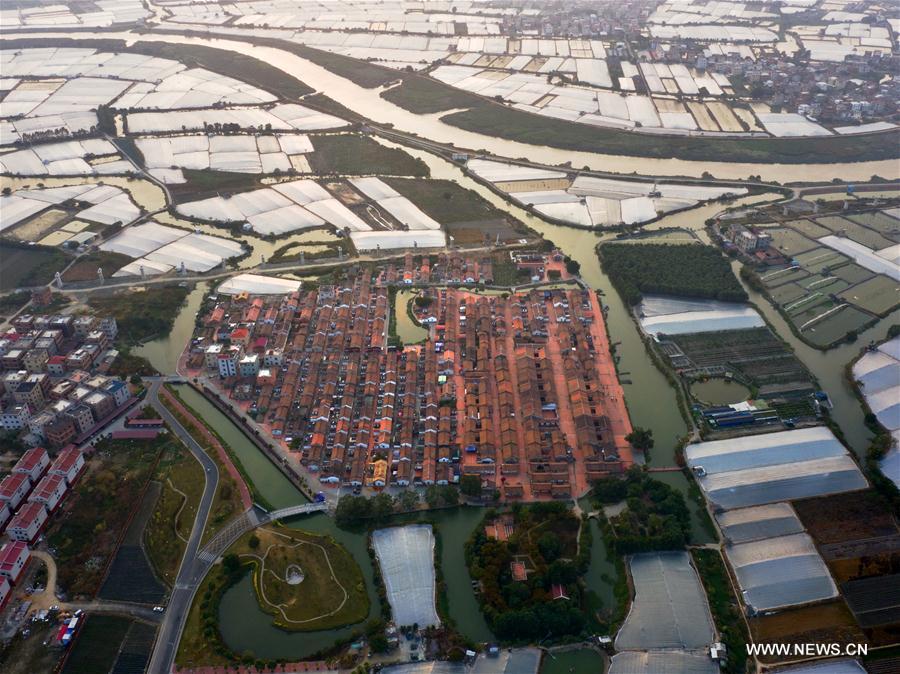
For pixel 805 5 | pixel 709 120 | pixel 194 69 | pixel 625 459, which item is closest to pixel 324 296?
pixel 625 459

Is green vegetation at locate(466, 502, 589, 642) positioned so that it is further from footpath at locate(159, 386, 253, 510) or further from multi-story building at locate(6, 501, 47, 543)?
multi-story building at locate(6, 501, 47, 543)

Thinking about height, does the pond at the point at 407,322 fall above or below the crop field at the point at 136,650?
above

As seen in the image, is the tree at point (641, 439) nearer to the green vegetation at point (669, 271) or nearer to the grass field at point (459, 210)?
the green vegetation at point (669, 271)

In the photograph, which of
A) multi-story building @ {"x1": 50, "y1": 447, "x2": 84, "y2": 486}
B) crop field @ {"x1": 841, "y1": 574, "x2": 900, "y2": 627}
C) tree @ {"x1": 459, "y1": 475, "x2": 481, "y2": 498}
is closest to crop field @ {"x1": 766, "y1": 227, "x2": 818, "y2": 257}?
crop field @ {"x1": 841, "y1": 574, "x2": 900, "y2": 627}

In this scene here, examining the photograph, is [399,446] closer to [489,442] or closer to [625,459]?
[489,442]

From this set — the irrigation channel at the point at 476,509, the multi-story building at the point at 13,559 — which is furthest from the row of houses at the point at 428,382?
the multi-story building at the point at 13,559

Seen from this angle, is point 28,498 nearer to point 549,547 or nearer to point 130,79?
point 549,547
